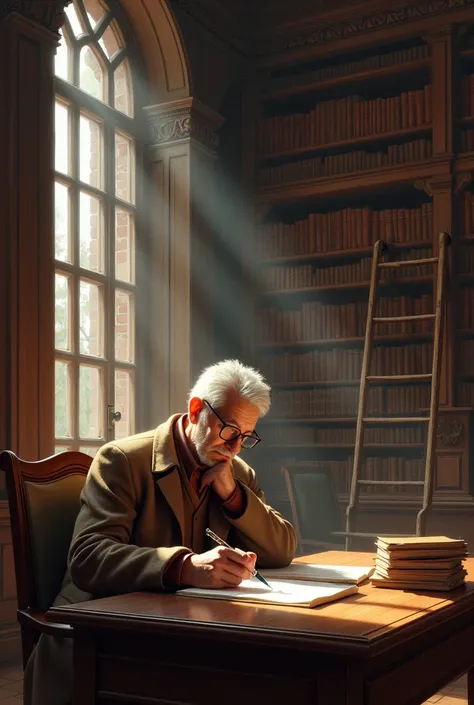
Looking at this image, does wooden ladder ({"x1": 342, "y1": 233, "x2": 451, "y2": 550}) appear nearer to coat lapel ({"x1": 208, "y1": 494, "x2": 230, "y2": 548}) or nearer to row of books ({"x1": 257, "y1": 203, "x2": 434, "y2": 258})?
row of books ({"x1": 257, "y1": 203, "x2": 434, "y2": 258})

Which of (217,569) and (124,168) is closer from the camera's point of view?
(217,569)

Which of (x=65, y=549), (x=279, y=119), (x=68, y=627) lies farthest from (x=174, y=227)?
(x=68, y=627)

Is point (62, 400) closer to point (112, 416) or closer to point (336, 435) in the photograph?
point (112, 416)

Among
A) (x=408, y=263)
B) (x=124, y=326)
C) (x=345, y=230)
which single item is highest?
(x=345, y=230)

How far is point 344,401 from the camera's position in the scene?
6.21 m

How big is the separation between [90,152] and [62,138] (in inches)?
11.4

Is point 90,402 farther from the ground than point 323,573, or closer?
farther from the ground

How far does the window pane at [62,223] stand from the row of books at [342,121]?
1.88m

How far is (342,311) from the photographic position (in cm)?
625

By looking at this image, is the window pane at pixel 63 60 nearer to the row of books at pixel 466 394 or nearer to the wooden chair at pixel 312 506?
the wooden chair at pixel 312 506

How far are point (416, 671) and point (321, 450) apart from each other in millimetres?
4585

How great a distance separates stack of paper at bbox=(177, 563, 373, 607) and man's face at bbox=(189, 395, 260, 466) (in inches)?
12.5

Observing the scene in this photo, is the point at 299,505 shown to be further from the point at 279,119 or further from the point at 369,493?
the point at 279,119

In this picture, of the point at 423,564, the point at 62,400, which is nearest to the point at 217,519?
the point at 423,564
